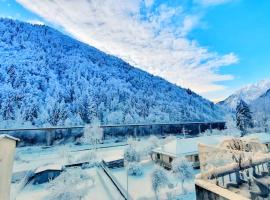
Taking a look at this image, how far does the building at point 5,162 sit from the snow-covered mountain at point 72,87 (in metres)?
51.7

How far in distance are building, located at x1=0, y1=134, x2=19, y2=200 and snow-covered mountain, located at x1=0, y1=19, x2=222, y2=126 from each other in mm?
51690

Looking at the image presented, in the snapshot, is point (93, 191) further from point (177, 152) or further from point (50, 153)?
point (50, 153)

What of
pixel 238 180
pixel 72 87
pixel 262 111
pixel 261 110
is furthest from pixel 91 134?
pixel 261 110

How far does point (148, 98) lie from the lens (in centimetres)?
9088

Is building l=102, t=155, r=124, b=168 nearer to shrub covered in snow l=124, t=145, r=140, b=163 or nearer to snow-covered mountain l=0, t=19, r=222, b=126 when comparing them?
shrub covered in snow l=124, t=145, r=140, b=163

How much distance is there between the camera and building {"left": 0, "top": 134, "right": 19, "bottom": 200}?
6.29 metres

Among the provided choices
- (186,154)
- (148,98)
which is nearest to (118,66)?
(148,98)

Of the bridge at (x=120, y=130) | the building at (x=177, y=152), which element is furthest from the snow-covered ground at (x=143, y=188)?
the bridge at (x=120, y=130)

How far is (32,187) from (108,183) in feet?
23.3

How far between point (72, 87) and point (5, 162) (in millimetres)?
78257

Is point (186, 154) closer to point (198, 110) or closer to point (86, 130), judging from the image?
point (86, 130)

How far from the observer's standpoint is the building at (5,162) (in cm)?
629

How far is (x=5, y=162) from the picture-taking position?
641cm

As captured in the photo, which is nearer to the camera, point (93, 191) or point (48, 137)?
point (93, 191)
